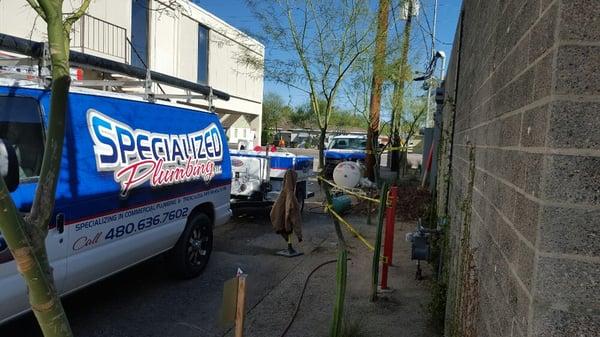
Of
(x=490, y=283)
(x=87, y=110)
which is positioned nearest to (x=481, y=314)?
(x=490, y=283)

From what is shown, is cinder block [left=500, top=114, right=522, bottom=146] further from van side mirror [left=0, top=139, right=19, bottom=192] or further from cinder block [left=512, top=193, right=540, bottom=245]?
van side mirror [left=0, top=139, right=19, bottom=192]

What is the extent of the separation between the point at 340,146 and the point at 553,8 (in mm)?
21257

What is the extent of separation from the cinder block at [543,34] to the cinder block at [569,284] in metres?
0.61

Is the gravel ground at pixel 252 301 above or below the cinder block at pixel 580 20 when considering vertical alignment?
below

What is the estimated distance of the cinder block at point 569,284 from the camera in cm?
131

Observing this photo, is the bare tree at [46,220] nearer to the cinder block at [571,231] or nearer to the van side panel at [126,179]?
the cinder block at [571,231]

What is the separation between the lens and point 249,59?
30.7 ft

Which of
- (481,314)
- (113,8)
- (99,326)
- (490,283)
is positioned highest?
(113,8)

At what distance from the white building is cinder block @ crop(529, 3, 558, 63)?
2.44 m

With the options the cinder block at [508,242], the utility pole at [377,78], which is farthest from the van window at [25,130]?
the utility pole at [377,78]

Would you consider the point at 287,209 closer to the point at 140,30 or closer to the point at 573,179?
the point at 573,179

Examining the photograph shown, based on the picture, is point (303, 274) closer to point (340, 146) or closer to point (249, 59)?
point (249, 59)

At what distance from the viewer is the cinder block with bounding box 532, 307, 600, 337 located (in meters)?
1.30

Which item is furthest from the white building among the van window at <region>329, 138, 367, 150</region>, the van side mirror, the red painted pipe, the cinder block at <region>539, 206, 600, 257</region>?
the van window at <region>329, 138, 367, 150</region>
